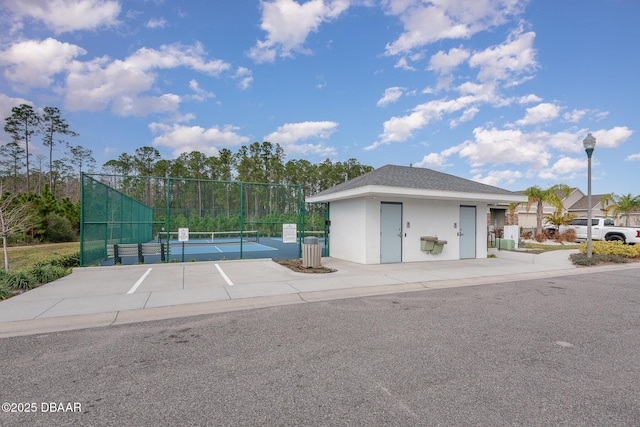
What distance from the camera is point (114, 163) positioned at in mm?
36344

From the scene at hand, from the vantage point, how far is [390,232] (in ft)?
42.7

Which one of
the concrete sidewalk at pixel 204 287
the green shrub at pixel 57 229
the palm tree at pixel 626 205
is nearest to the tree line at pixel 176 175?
the green shrub at pixel 57 229

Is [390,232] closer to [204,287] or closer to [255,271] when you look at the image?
[255,271]

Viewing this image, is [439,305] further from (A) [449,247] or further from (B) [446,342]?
(A) [449,247]

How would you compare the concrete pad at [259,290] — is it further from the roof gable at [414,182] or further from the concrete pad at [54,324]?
the roof gable at [414,182]

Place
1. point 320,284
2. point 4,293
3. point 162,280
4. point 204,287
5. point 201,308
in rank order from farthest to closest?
point 162,280 < point 320,284 < point 204,287 < point 4,293 < point 201,308

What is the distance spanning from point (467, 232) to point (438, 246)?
2052mm

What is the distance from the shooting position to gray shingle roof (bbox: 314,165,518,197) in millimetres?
12406

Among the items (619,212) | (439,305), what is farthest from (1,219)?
(619,212)

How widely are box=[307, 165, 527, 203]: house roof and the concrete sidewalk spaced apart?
263cm

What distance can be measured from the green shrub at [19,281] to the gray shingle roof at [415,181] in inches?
380

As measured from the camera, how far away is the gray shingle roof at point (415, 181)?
488 inches

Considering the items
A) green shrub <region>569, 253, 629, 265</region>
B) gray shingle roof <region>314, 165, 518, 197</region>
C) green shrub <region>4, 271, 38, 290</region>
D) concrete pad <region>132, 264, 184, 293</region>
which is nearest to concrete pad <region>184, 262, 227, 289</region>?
concrete pad <region>132, 264, 184, 293</region>

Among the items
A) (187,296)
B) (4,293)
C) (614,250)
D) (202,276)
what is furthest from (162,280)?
(614,250)
